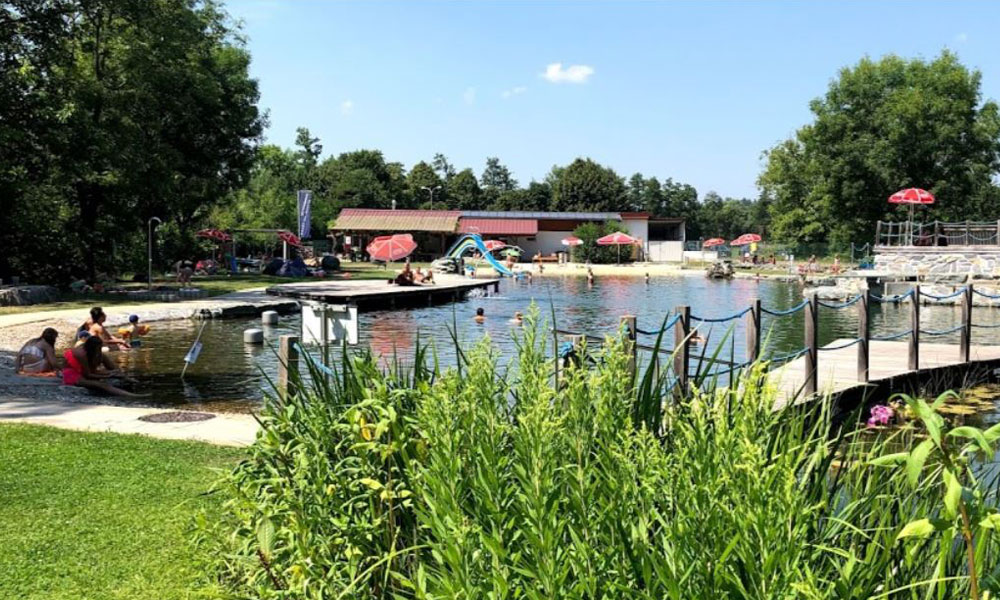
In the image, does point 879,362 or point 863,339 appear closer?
point 863,339

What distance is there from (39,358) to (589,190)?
80.6m

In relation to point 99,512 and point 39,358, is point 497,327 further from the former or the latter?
point 99,512

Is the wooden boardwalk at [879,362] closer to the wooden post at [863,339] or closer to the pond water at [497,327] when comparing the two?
the wooden post at [863,339]

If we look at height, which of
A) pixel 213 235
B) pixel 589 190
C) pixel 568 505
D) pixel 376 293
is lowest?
pixel 376 293

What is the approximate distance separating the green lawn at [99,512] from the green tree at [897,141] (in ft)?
162

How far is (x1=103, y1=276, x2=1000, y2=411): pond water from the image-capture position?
1202cm

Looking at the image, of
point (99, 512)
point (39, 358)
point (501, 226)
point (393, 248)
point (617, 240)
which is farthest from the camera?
point (501, 226)

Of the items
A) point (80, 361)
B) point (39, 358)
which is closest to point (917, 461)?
point (80, 361)

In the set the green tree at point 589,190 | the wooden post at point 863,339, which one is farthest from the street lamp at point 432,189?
the wooden post at point 863,339

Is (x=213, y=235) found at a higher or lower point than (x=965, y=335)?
higher

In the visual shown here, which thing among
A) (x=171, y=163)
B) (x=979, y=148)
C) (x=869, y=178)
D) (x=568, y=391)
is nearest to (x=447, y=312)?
(x=171, y=163)

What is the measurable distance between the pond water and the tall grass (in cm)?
58

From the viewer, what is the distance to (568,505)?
261 centimetres

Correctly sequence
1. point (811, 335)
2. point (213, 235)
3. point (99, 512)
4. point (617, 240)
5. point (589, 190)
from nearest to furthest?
point (99, 512) → point (811, 335) → point (213, 235) → point (617, 240) → point (589, 190)
